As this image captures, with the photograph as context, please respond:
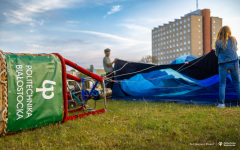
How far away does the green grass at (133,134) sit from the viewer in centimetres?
210

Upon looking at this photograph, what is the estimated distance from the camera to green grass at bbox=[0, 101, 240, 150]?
2098 millimetres

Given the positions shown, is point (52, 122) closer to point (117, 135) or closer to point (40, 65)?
point (40, 65)

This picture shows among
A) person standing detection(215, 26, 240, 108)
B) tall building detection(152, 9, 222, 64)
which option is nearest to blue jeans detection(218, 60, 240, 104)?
person standing detection(215, 26, 240, 108)

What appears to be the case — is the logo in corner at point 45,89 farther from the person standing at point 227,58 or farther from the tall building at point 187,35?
the tall building at point 187,35

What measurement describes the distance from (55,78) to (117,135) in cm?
125

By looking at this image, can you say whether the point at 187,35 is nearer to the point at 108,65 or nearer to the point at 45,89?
the point at 108,65

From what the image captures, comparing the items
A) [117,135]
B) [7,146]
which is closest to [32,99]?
[7,146]

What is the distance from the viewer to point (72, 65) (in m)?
3.44

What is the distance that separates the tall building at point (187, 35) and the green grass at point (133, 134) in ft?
213

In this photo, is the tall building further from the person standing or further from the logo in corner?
the logo in corner

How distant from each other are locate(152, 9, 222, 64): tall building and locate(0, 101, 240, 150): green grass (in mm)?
64930

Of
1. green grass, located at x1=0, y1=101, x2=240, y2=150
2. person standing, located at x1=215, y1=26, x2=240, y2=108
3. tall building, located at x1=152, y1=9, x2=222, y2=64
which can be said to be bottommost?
green grass, located at x1=0, y1=101, x2=240, y2=150

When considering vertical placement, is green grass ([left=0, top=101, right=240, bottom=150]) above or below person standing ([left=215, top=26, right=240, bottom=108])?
below

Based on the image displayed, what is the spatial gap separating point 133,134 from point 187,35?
7151 cm
